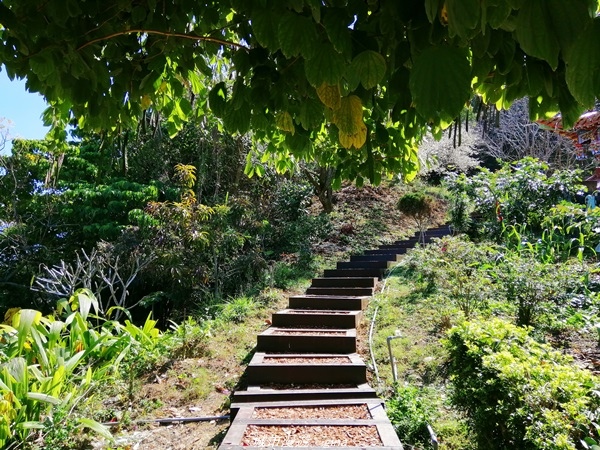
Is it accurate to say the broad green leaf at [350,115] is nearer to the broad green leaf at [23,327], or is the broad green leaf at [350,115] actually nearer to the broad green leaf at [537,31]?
the broad green leaf at [537,31]

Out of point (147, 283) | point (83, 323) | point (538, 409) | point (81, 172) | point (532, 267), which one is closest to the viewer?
point (538, 409)

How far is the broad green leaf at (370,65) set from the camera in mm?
1115

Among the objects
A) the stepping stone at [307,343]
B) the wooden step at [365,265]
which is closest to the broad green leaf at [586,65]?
the stepping stone at [307,343]

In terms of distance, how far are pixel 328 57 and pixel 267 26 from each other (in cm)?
17

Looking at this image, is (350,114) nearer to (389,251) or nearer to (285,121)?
(285,121)

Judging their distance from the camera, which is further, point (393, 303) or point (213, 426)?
point (393, 303)

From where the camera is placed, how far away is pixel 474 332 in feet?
8.99

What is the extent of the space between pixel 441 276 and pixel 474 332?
9.96ft

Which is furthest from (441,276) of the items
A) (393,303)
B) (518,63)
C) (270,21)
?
(270,21)

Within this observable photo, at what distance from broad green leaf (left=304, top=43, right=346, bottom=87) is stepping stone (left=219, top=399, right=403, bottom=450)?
88.8 inches

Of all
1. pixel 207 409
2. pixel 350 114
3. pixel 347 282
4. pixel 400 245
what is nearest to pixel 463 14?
pixel 350 114

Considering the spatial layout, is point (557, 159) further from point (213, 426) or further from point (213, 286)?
point (213, 426)

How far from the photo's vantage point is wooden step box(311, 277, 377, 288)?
697 cm

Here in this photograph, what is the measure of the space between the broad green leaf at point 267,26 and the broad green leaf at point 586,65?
696 millimetres
